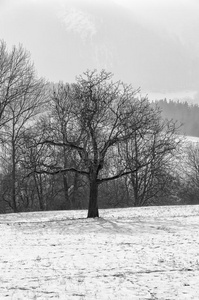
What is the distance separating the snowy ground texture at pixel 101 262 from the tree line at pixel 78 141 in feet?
20.3

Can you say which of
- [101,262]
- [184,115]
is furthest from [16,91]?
[184,115]

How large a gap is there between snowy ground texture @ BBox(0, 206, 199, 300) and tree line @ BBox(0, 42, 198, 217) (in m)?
6.19

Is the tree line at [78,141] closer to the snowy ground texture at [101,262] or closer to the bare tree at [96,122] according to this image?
the bare tree at [96,122]

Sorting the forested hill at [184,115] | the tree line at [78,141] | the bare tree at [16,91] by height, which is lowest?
the tree line at [78,141]

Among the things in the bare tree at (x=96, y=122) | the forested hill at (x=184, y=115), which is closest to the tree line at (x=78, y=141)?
the bare tree at (x=96, y=122)

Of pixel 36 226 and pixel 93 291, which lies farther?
pixel 36 226

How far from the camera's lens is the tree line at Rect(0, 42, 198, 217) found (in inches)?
891

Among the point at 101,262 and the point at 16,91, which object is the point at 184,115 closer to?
the point at 16,91

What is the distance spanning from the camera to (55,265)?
405 inches

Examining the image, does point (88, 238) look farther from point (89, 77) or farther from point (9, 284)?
point (89, 77)

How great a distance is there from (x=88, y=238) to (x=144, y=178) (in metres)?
29.8

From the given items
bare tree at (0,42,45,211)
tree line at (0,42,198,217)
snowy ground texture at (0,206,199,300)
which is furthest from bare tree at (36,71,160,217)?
bare tree at (0,42,45,211)

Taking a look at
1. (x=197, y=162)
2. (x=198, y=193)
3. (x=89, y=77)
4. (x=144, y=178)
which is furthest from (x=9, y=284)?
(x=197, y=162)

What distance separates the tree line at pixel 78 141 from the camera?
891 inches
